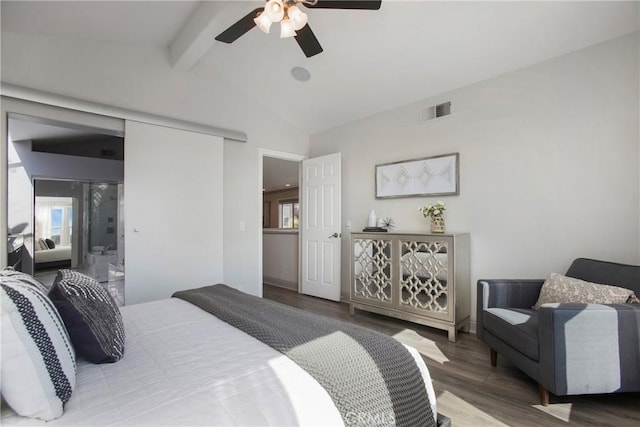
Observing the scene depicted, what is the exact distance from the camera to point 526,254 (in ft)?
9.00

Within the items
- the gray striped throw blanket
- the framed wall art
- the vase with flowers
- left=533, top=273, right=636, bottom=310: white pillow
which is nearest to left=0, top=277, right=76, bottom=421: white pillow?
the gray striped throw blanket

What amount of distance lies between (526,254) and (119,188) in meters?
6.36

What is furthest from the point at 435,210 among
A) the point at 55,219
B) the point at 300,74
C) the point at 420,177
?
the point at 55,219

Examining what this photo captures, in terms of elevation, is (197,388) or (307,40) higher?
(307,40)

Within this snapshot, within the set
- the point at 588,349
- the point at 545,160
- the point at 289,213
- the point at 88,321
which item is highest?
the point at 545,160

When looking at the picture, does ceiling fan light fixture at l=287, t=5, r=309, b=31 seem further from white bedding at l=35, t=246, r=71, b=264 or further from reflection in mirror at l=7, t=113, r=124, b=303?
white bedding at l=35, t=246, r=71, b=264

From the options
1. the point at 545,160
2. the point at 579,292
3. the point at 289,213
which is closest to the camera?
the point at 579,292

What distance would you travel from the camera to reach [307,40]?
2.16m

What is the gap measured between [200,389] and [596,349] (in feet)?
6.82

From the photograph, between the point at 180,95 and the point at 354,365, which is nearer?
the point at 354,365

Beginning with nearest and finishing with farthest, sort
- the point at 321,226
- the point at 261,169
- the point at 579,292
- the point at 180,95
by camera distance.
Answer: the point at 579,292, the point at 180,95, the point at 261,169, the point at 321,226

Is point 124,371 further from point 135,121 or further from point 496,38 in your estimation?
point 496,38

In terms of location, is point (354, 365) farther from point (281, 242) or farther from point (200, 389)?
point (281, 242)

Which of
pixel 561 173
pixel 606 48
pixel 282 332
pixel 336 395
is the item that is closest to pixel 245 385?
pixel 336 395
